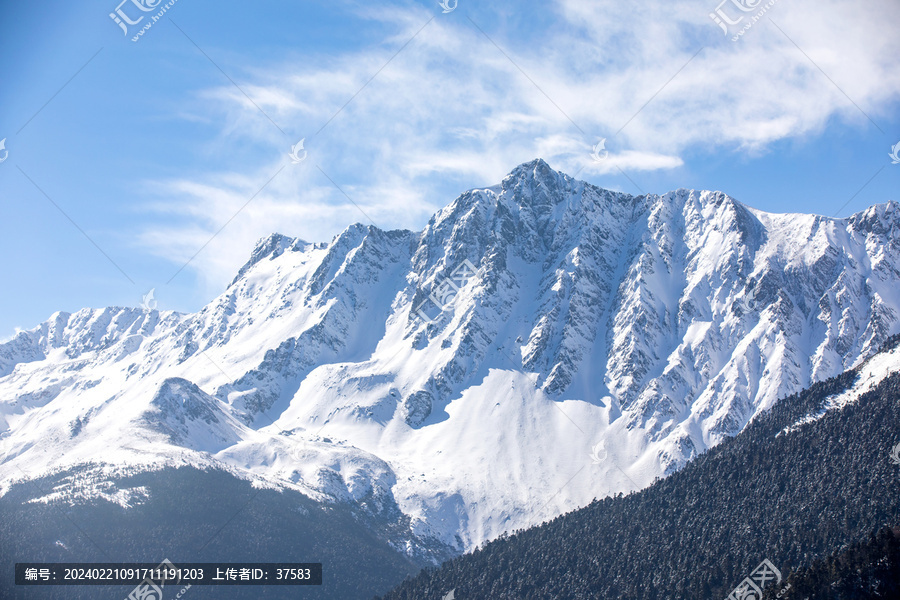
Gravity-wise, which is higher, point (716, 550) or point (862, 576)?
point (716, 550)

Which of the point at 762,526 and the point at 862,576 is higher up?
the point at 762,526

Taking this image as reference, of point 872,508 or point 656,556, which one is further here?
point 656,556

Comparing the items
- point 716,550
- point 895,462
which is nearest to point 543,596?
point 716,550

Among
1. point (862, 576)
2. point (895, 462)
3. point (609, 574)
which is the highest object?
point (895, 462)

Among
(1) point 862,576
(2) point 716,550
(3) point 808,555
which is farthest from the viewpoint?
(2) point 716,550

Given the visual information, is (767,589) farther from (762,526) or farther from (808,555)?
(762,526)

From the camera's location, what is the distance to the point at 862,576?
14738 cm

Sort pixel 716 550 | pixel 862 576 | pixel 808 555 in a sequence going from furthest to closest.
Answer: pixel 716 550
pixel 808 555
pixel 862 576

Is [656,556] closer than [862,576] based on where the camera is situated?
No

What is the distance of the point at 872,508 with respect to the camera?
181 meters

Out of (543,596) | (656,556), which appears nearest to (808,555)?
(656,556)

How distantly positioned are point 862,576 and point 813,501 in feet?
168

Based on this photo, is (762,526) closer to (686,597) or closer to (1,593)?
(686,597)

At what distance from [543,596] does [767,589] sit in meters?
59.5
